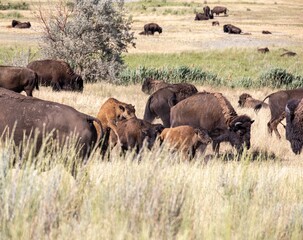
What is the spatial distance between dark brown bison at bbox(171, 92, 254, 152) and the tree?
50.0 ft

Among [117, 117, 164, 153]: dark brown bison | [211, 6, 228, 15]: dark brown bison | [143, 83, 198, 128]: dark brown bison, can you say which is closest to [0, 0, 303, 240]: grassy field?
[117, 117, 164, 153]: dark brown bison

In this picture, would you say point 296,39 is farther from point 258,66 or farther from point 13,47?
point 13,47

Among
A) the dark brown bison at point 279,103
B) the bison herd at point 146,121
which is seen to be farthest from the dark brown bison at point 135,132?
the dark brown bison at point 279,103

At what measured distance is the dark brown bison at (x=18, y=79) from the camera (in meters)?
20.7

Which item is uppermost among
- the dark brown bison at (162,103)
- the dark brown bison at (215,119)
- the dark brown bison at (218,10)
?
the dark brown bison at (215,119)

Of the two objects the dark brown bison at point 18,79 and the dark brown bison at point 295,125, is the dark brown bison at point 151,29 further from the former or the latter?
the dark brown bison at point 295,125

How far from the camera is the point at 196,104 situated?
46.3ft

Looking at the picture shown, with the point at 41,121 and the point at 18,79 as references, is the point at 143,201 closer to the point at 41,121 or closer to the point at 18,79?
the point at 41,121

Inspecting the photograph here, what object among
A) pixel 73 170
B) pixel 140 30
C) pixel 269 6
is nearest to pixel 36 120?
pixel 73 170

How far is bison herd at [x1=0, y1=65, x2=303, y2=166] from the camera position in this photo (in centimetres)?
819

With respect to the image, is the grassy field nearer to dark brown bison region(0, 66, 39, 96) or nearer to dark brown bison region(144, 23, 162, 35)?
dark brown bison region(0, 66, 39, 96)

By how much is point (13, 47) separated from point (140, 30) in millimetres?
26472

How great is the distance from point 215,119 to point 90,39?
1694cm

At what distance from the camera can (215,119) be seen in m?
13.8
